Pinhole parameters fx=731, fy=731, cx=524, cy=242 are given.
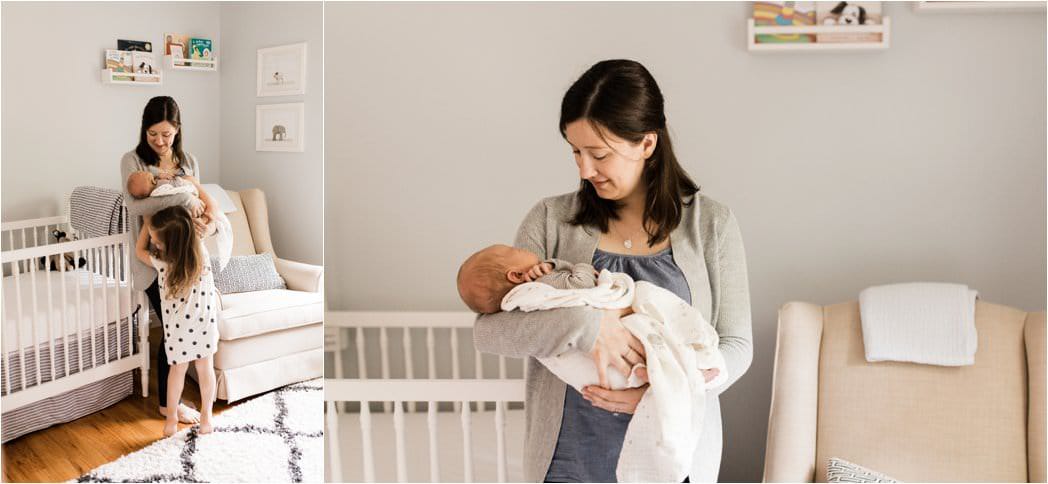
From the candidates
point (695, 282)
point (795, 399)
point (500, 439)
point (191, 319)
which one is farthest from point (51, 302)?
point (795, 399)

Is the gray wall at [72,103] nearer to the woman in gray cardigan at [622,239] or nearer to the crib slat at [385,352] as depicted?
the woman in gray cardigan at [622,239]

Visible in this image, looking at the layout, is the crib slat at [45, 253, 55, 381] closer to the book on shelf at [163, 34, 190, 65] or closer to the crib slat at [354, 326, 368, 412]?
the book on shelf at [163, 34, 190, 65]

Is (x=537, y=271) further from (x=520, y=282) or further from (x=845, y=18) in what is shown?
(x=845, y=18)

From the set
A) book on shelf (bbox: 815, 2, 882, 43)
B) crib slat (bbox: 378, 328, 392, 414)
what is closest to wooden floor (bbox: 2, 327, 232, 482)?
crib slat (bbox: 378, 328, 392, 414)

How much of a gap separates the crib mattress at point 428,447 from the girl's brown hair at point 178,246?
629 mm

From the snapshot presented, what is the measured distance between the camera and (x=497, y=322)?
1162mm

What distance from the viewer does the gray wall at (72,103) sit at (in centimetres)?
121

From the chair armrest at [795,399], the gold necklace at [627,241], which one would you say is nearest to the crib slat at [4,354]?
the gold necklace at [627,241]

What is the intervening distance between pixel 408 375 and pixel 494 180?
553mm

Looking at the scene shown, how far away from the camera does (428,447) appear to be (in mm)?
1778

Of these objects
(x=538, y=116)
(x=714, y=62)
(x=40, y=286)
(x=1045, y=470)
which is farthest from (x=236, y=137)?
(x=1045, y=470)

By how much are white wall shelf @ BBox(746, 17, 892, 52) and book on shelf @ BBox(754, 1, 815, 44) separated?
1cm

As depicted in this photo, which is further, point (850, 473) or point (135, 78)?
point (850, 473)

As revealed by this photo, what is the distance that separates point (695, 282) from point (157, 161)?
94 centimetres
